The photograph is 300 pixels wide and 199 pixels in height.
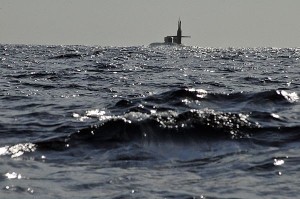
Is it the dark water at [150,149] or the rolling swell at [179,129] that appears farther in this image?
the rolling swell at [179,129]

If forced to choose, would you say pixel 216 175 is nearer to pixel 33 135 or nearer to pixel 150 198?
pixel 150 198

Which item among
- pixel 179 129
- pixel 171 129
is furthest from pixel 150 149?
pixel 179 129

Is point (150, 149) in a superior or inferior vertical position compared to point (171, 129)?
inferior

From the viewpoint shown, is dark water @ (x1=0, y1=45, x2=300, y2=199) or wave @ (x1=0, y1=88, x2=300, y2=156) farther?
wave @ (x1=0, y1=88, x2=300, y2=156)

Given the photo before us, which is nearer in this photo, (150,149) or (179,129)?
(150,149)

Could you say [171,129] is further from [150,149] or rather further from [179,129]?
[150,149]

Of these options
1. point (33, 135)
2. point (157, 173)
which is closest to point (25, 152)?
point (33, 135)

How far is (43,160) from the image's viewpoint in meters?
9.27

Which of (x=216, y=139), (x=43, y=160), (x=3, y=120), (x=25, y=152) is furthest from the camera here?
(x=3, y=120)

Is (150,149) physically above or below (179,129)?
below

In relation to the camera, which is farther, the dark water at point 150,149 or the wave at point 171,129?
the wave at point 171,129

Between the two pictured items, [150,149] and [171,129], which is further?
[171,129]

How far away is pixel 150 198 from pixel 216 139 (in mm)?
4291

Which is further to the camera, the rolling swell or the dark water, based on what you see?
the rolling swell
